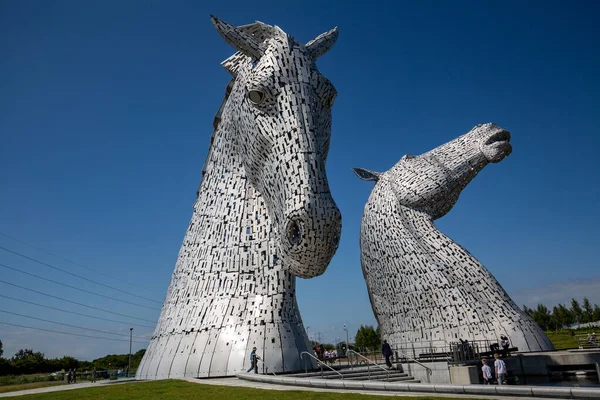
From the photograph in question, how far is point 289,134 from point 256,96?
881 mm

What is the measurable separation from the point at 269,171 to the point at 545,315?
59.8 m

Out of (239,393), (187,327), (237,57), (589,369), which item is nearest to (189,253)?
(187,327)

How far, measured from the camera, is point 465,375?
979cm

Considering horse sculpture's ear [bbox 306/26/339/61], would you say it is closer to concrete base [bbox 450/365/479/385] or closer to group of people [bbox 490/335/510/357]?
concrete base [bbox 450/365/479/385]

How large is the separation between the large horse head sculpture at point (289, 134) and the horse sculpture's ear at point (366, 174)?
508 inches

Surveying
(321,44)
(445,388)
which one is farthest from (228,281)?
(321,44)

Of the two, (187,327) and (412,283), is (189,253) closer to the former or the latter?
(187,327)

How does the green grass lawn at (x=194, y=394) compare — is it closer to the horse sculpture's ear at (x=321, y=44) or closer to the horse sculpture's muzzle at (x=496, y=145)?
the horse sculpture's ear at (x=321, y=44)

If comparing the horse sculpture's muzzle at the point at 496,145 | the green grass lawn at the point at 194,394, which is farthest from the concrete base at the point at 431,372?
the horse sculpture's muzzle at the point at 496,145

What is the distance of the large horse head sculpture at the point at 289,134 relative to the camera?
20.6 feet

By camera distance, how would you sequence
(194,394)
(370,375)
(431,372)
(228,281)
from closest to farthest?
(194,394), (228,281), (370,375), (431,372)

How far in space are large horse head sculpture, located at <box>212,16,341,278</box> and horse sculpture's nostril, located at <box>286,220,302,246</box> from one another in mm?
15

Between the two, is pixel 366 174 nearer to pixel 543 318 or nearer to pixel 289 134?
pixel 289 134

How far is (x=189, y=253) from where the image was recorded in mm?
8750
